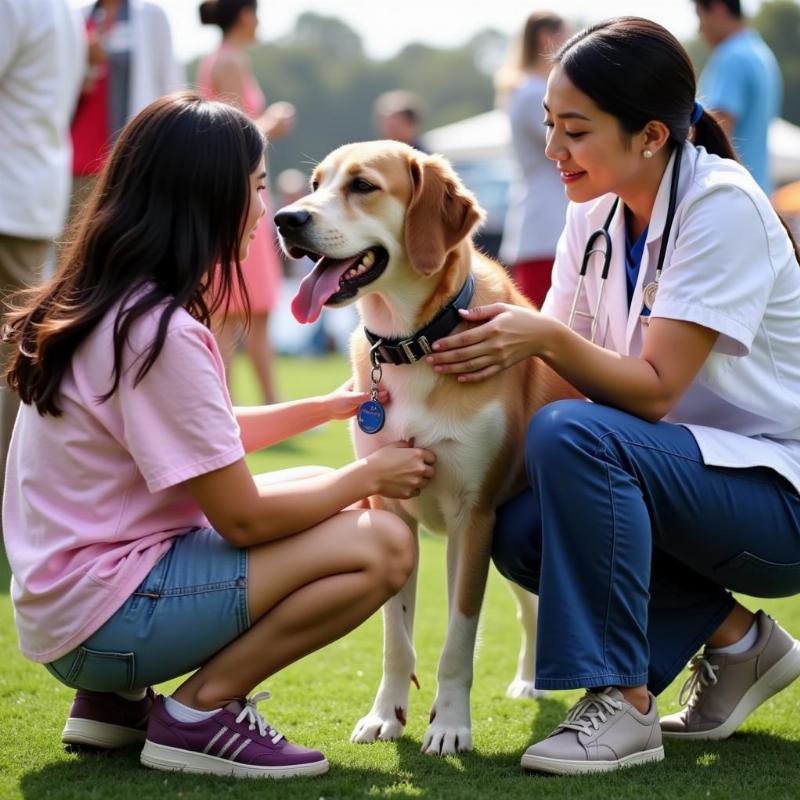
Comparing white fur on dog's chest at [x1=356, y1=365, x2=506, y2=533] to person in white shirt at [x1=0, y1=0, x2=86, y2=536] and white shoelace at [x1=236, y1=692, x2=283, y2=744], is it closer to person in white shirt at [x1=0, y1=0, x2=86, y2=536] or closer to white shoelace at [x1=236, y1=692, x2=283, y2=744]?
white shoelace at [x1=236, y1=692, x2=283, y2=744]

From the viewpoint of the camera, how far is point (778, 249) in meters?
2.69

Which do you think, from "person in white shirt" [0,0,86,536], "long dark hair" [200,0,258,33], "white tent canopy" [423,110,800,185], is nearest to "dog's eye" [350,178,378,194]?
"person in white shirt" [0,0,86,536]

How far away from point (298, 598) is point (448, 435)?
603mm

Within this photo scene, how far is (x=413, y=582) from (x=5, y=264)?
224 centimetres

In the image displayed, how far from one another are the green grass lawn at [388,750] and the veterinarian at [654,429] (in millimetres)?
117

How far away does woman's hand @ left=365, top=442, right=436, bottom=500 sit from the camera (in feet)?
8.86

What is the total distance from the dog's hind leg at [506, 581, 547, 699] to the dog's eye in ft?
3.65

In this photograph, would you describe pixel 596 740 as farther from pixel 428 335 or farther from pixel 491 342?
pixel 428 335

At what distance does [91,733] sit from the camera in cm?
261

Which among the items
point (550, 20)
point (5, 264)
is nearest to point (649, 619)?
point (5, 264)

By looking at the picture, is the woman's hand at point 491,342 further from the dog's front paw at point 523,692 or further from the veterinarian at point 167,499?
the dog's front paw at point 523,692

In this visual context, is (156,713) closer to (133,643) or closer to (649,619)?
(133,643)

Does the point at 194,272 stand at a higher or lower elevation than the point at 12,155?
higher

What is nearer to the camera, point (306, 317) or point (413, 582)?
point (306, 317)
